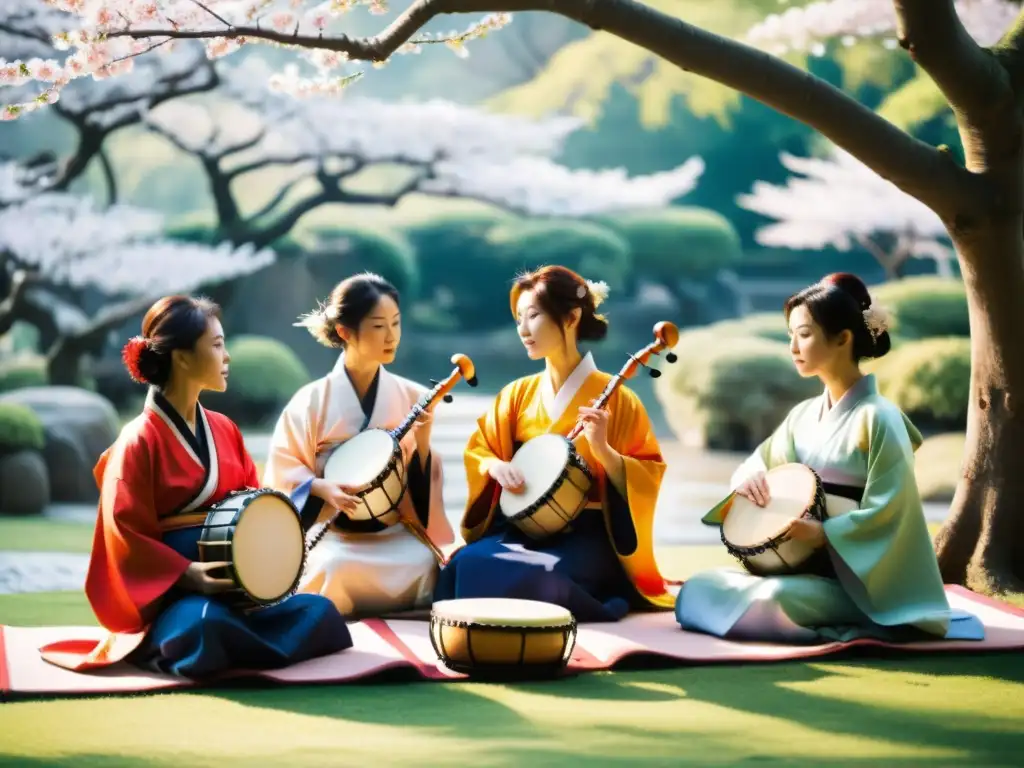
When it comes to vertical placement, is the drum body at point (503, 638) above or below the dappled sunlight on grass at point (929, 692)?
above

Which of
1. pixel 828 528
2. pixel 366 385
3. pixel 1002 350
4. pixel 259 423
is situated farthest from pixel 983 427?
pixel 259 423

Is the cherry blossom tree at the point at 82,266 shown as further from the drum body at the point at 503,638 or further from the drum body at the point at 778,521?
the drum body at the point at 503,638

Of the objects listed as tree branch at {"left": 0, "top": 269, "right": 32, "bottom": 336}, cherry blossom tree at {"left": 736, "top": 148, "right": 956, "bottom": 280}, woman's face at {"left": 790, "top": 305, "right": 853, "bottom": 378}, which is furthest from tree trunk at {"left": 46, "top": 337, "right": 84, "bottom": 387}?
woman's face at {"left": 790, "top": 305, "right": 853, "bottom": 378}

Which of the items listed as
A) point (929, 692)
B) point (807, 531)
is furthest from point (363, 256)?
point (929, 692)

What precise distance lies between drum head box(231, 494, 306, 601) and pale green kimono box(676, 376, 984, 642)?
1.50m

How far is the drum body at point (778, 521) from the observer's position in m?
4.75

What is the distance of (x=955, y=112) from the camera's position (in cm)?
576

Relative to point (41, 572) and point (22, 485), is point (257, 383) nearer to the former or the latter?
point (22, 485)

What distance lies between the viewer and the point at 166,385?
4535 millimetres

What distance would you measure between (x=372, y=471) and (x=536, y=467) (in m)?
0.60

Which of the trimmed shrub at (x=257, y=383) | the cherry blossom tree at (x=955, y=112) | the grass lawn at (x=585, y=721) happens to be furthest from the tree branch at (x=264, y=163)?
the grass lawn at (x=585, y=721)

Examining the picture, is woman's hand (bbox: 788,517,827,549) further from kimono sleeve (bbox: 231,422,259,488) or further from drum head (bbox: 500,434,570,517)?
kimono sleeve (bbox: 231,422,259,488)

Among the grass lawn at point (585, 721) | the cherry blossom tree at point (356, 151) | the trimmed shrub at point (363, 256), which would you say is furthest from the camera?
the trimmed shrub at point (363, 256)

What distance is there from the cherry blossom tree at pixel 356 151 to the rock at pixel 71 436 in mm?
2492
